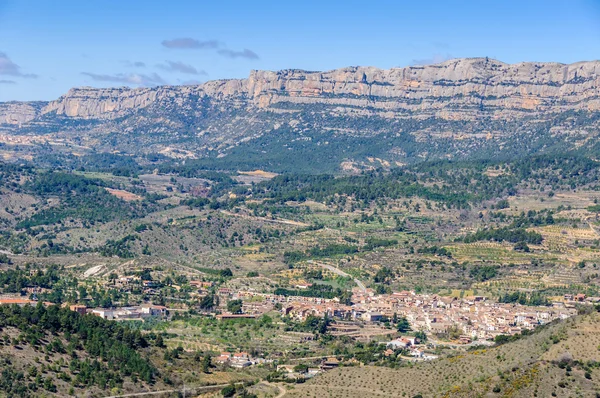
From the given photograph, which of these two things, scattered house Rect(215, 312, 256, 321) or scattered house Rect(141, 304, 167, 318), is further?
scattered house Rect(141, 304, 167, 318)

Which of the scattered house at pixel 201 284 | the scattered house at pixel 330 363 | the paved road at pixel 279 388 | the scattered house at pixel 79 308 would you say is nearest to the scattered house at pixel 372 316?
the scattered house at pixel 201 284

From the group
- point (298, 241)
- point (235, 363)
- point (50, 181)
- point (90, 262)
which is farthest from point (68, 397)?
point (50, 181)

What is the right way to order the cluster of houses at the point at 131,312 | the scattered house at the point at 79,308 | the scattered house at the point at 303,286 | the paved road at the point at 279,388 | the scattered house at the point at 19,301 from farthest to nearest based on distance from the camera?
the scattered house at the point at 303,286, the cluster of houses at the point at 131,312, the scattered house at the point at 19,301, the scattered house at the point at 79,308, the paved road at the point at 279,388

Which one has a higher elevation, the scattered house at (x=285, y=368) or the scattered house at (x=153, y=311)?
the scattered house at (x=153, y=311)

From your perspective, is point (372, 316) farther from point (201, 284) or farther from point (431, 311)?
point (201, 284)

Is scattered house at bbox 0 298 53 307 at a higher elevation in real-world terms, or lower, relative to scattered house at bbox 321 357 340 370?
higher

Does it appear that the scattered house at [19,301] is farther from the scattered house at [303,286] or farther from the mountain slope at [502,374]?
the mountain slope at [502,374]

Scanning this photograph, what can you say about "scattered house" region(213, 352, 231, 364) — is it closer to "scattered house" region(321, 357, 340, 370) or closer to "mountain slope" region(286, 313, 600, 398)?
"scattered house" region(321, 357, 340, 370)

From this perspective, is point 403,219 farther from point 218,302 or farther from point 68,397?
point 68,397

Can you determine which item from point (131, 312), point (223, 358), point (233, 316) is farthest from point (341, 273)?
point (223, 358)

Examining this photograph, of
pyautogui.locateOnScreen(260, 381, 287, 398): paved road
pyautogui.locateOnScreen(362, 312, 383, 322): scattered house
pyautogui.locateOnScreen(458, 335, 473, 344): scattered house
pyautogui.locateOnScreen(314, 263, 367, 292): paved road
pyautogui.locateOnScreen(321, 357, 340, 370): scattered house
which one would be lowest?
pyautogui.locateOnScreen(260, 381, 287, 398): paved road

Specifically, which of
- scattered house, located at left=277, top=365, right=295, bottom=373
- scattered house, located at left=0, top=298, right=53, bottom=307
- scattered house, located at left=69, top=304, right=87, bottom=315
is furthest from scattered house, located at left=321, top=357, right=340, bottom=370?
scattered house, located at left=0, top=298, right=53, bottom=307

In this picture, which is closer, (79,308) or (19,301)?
(79,308)
